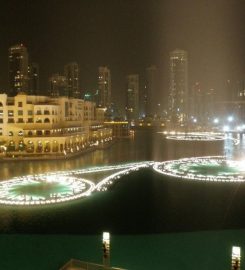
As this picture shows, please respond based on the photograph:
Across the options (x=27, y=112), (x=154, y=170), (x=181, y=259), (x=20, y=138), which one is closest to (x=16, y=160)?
(x=20, y=138)

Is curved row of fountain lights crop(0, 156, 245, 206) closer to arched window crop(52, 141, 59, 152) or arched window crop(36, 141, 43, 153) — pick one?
arched window crop(52, 141, 59, 152)

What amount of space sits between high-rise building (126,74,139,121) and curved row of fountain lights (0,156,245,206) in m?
51.2

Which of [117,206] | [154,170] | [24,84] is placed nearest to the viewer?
[117,206]

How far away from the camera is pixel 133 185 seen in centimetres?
1529

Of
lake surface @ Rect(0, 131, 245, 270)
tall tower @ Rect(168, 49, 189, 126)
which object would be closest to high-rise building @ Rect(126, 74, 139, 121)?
tall tower @ Rect(168, 49, 189, 126)

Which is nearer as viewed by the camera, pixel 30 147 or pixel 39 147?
pixel 30 147

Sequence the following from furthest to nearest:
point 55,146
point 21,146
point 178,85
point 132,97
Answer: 1. point 178,85
2. point 132,97
3. point 55,146
4. point 21,146

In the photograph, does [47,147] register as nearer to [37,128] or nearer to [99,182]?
[37,128]

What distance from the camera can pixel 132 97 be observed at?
7331cm

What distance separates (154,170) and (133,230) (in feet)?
29.7

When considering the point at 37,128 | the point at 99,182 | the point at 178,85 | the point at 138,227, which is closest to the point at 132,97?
the point at 178,85

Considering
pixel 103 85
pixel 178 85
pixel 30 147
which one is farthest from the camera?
pixel 178 85

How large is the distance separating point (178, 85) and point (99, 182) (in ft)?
215

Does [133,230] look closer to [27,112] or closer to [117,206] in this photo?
[117,206]
